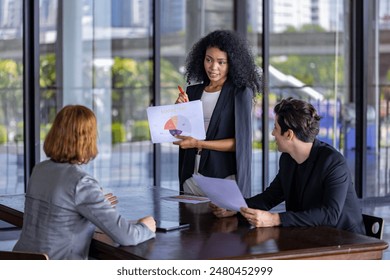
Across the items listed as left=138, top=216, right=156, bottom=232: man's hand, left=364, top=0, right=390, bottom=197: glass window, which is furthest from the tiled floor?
left=138, top=216, right=156, bottom=232: man's hand

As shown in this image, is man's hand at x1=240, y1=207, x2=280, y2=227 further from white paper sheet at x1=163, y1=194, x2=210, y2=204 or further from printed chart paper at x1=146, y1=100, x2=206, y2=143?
printed chart paper at x1=146, y1=100, x2=206, y2=143

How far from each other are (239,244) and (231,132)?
A: 1.59m

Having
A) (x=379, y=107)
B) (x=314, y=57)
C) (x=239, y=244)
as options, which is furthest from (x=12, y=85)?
(x=239, y=244)

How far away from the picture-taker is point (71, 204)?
9.23 ft

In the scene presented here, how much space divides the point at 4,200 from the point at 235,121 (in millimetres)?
1258

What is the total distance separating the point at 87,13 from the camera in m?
8.17

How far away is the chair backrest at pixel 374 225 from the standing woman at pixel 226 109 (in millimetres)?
1041

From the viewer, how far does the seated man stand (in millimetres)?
3201

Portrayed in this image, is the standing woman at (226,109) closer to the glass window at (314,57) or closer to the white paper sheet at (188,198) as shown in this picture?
the white paper sheet at (188,198)

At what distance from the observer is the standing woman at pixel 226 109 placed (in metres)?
4.27

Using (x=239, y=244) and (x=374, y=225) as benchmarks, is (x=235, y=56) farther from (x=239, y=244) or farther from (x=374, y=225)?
(x=239, y=244)

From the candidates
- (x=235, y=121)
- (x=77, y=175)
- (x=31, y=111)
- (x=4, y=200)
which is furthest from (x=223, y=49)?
(x=31, y=111)

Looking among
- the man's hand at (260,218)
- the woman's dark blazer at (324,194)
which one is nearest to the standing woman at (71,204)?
the man's hand at (260,218)
